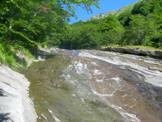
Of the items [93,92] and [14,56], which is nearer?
[93,92]

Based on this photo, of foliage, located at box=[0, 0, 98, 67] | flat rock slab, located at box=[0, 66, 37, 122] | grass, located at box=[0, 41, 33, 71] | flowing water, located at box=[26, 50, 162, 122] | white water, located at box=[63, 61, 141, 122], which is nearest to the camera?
flat rock slab, located at box=[0, 66, 37, 122]

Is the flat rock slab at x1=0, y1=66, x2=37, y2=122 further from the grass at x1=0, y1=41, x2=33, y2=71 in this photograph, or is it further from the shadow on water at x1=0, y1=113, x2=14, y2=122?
the grass at x1=0, y1=41, x2=33, y2=71

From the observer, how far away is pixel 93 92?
21.2 meters

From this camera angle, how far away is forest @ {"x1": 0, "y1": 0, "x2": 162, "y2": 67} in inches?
754

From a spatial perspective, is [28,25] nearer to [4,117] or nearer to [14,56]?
[14,56]

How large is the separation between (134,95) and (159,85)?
3.15m

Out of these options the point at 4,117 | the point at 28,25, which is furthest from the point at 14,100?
the point at 28,25

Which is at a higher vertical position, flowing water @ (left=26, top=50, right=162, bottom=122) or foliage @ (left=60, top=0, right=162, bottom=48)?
foliage @ (left=60, top=0, right=162, bottom=48)

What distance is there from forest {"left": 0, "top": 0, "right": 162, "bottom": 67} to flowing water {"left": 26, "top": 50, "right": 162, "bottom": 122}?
2.18m

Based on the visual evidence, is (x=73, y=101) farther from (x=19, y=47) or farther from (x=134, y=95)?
(x=19, y=47)

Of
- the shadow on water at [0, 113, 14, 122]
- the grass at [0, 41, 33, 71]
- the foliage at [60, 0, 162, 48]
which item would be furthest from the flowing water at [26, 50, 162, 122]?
the foliage at [60, 0, 162, 48]

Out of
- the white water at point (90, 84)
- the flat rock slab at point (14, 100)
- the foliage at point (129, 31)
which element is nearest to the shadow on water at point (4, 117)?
the flat rock slab at point (14, 100)

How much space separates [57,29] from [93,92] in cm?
1738

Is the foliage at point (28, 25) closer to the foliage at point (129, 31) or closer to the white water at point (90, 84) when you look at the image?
the white water at point (90, 84)
